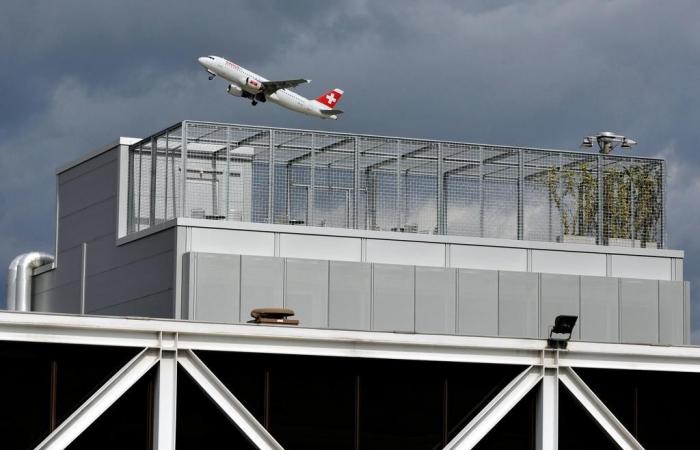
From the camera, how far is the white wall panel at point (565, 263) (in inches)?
1751

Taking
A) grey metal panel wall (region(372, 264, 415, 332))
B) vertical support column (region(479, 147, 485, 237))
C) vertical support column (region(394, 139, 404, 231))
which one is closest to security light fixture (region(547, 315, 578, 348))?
grey metal panel wall (region(372, 264, 415, 332))

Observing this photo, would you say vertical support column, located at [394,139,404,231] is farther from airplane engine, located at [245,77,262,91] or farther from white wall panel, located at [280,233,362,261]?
airplane engine, located at [245,77,262,91]

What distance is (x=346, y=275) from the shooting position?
4162cm

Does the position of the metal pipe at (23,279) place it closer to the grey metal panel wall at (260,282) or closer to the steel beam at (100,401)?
the grey metal panel wall at (260,282)

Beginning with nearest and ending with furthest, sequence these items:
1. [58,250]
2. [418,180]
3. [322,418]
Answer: [322,418]
[418,180]
[58,250]

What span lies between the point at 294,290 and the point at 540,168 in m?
8.88

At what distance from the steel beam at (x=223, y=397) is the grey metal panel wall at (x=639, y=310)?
19319mm

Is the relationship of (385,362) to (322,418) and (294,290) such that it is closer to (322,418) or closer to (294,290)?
(322,418)

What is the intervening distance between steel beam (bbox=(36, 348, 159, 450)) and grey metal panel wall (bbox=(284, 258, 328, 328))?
1339 centimetres

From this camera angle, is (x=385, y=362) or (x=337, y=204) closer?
(x=385, y=362)

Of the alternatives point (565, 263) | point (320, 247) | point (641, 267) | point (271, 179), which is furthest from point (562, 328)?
point (641, 267)

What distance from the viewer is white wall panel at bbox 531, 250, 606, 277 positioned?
146 ft

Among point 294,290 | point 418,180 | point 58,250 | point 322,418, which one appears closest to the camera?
point 322,418

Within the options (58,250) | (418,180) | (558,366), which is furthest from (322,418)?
(58,250)
